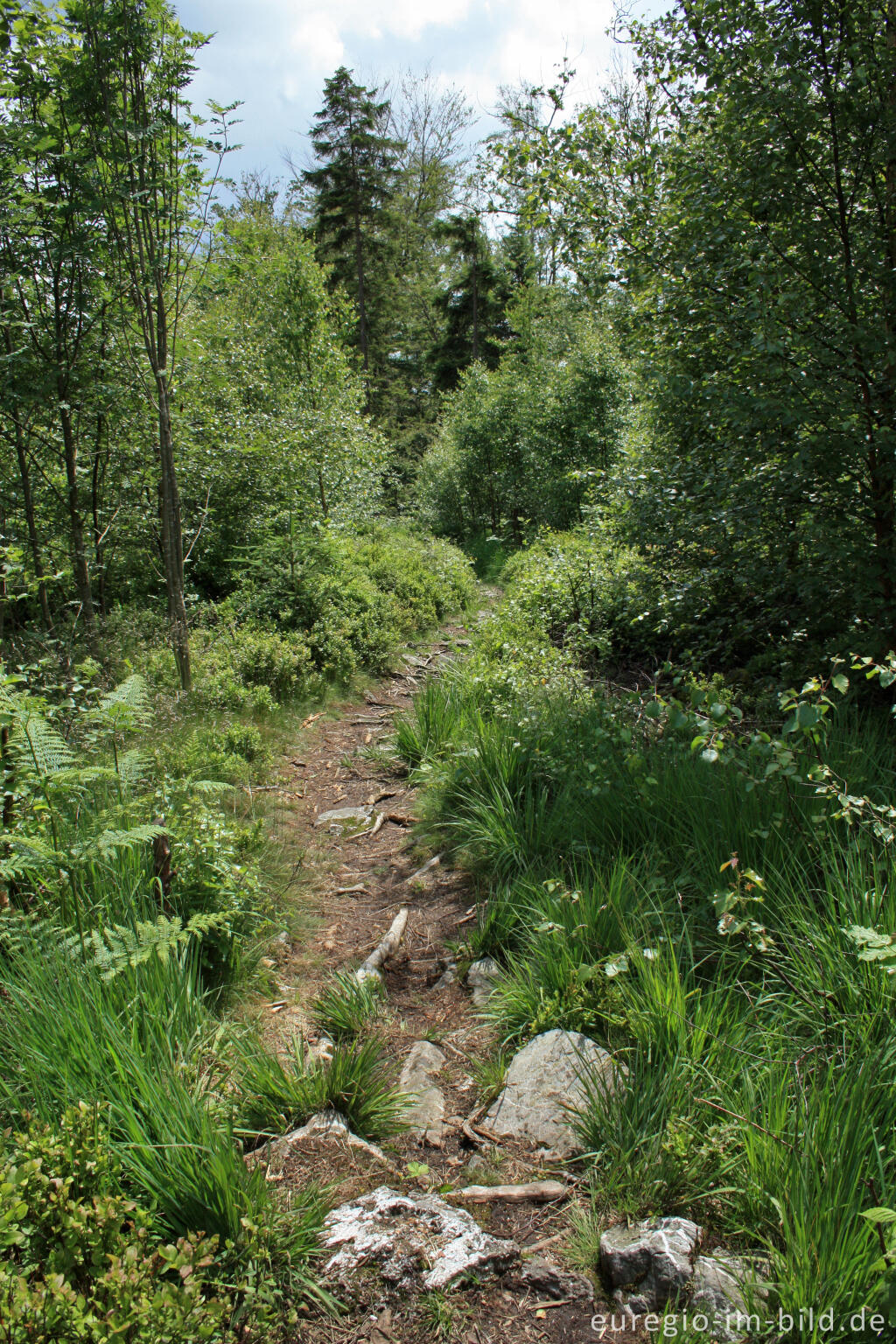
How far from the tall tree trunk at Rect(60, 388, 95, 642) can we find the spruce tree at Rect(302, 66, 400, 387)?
22.9 meters

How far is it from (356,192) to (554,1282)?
3143 centimetres

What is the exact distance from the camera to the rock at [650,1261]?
71.6 inches

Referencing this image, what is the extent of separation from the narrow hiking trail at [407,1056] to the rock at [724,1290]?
0.74 ft

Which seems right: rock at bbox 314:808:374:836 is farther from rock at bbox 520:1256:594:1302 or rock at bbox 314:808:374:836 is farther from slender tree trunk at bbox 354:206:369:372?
slender tree trunk at bbox 354:206:369:372

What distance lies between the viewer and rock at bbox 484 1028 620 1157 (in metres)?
2.46

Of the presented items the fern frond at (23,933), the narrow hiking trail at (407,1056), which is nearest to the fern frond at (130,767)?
the fern frond at (23,933)

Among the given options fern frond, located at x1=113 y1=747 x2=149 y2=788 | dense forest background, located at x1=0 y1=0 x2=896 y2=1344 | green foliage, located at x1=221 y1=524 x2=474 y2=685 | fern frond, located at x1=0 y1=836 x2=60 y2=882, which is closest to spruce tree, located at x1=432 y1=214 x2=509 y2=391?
green foliage, located at x1=221 y1=524 x2=474 y2=685

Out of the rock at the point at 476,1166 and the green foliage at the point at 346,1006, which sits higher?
the green foliage at the point at 346,1006

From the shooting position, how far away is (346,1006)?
10.1ft

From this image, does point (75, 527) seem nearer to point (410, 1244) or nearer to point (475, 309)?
point (410, 1244)

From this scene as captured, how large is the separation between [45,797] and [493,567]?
47.0 feet

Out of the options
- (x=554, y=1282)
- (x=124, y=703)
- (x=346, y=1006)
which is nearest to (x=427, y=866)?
(x=346, y=1006)

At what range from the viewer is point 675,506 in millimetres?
5457

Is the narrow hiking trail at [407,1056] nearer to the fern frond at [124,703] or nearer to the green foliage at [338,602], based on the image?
the fern frond at [124,703]
